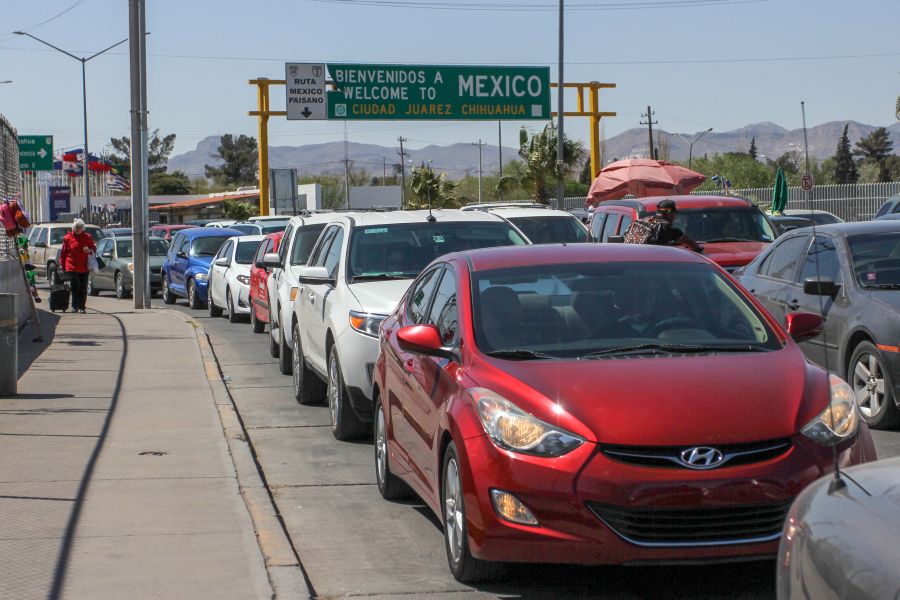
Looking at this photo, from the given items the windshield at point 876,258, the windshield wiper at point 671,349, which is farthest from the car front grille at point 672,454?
the windshield at point 876,258

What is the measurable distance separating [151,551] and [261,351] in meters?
11.8

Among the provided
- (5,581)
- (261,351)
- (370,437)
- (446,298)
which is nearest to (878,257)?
(370,437)

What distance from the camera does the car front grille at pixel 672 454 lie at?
5.71 metres

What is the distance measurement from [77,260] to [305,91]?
14162 millimetres

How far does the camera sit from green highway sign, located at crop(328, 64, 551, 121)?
3994cm

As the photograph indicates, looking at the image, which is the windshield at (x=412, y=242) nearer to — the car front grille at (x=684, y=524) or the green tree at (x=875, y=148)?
the car front grille at (x=684, y=524)

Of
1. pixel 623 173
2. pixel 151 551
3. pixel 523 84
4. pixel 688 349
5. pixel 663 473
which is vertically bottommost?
pixel 151 551

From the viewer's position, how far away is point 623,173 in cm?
3331

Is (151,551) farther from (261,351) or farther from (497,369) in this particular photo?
(261,351)

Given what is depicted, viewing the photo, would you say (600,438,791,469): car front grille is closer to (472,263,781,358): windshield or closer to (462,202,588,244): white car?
(472,263,781,358): windshield

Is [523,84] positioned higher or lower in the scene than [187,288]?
higher

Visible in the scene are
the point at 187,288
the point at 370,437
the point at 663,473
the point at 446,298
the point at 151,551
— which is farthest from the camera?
the point at 187,288

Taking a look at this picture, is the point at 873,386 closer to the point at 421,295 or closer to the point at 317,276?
the point at 421,295

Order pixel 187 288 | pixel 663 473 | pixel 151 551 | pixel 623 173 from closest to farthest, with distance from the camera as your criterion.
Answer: pixel 663 473, pixel 151 551, pixel 187 288, pixel 623 173
